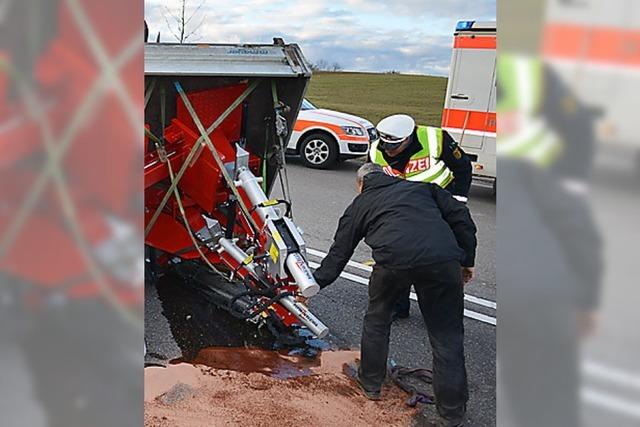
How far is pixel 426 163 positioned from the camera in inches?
178

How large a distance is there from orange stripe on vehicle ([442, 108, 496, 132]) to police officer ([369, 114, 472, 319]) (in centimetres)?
472

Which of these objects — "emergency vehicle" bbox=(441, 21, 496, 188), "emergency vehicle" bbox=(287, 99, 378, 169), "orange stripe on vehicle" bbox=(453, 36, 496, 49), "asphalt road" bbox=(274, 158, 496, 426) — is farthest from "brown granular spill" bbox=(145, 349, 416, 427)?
"emergency vehicle" bbox=(287, 99, 378, 169)

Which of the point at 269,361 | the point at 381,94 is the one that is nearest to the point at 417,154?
the point at 269,361

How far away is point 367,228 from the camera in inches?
148

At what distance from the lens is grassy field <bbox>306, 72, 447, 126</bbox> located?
15.3 meters

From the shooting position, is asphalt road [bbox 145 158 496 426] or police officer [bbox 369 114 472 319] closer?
asphalt road [bbox 145 158 496 426]

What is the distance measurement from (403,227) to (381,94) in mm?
14472

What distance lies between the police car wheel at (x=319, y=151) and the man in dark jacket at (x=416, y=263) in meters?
7.75

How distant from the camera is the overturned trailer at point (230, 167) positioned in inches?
164

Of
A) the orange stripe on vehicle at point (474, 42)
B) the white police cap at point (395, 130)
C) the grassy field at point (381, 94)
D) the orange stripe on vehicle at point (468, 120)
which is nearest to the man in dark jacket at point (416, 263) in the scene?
the white police cap at point (395, 130)

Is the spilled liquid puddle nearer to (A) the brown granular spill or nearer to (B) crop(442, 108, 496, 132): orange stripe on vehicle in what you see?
(A) the brown granular spill
